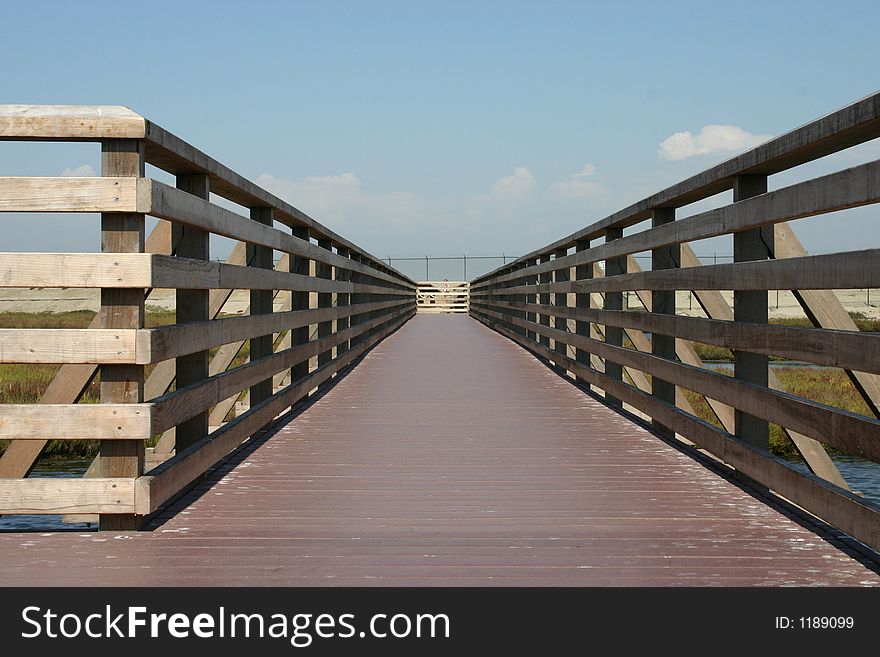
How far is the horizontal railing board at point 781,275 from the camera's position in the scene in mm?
3084

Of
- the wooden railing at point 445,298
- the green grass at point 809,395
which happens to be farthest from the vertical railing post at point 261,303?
the wooden railing at point 445,298

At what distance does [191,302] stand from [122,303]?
0.84 metres

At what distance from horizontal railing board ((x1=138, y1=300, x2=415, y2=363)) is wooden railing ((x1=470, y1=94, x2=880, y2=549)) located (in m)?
2.27

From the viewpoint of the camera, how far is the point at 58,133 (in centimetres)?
347

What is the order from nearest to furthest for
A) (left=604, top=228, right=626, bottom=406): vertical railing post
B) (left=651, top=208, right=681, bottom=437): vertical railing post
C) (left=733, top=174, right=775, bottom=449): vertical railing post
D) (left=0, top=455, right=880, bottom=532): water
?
(left=733, top=174, right=775, bottom=449): vertical railing post, (left=651, top=208, right=681, bottom=437): vertical railing post, (left=604, top=228, right=626, bottom=406): vertical railing post, (left=0, top=455, right=880, bottom=532): water

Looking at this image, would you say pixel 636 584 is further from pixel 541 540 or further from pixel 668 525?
pixel 668 525

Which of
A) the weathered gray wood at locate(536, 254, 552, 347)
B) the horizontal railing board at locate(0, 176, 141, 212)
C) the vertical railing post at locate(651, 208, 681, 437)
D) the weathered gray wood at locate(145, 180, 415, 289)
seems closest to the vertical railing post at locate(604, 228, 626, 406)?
the vertical railing post at locate(651, 208, 681, 437)

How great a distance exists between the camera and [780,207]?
12.4 feet

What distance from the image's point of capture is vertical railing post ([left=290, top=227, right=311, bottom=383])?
7.54 meters

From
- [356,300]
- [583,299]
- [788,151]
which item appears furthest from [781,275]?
[356,300]

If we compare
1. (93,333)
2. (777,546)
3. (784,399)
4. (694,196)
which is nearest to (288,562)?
(93,333)

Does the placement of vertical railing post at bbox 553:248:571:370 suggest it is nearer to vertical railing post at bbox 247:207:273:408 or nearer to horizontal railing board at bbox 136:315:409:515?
horizontal railing board at bbox 136:315:409:515
